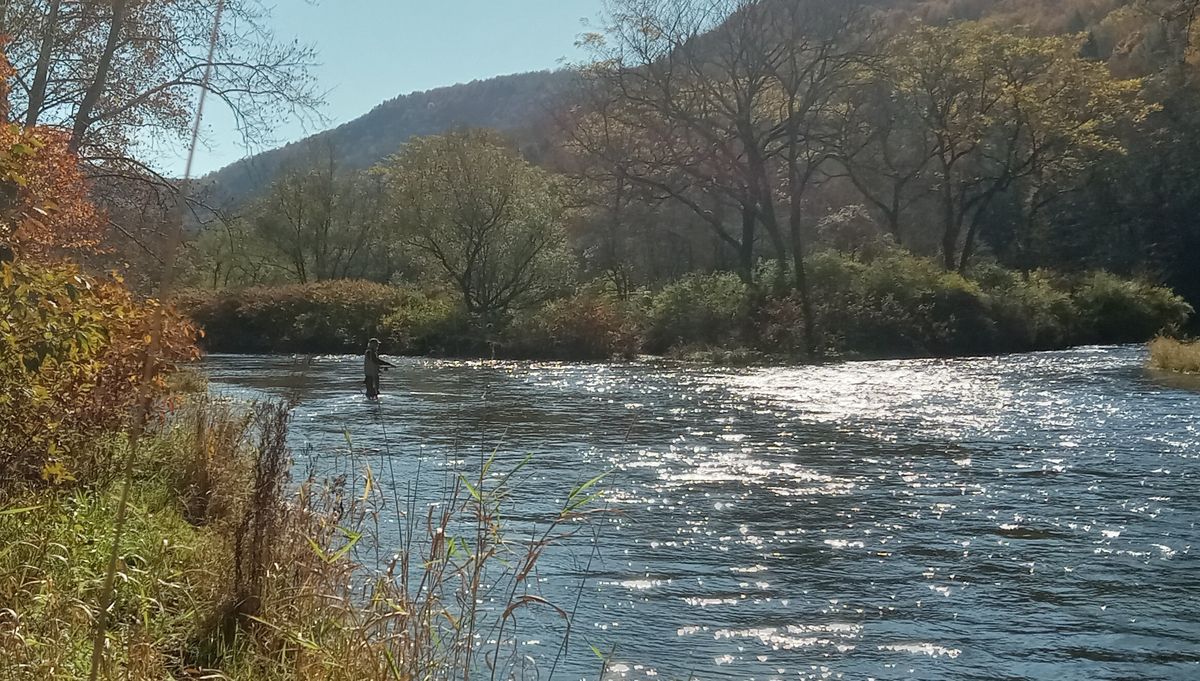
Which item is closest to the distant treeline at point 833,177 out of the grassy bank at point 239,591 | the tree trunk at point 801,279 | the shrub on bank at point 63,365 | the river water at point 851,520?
the tree trunk at point 801,279

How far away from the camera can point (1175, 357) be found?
1058 inches

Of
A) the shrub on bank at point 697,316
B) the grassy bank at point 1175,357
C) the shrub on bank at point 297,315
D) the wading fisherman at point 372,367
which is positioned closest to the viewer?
the wading fisherman at point 372,367

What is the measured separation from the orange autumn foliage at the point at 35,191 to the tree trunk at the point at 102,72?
510 cm

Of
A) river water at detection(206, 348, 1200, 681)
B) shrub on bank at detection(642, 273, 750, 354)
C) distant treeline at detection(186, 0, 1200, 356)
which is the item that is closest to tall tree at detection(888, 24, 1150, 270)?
distant treeline at detection(186, 0, 1200, 356)

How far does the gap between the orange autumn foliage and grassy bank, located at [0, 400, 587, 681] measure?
142cm

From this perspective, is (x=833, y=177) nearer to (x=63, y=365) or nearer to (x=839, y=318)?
(x=839, y=318)

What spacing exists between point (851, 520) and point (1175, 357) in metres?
19.0

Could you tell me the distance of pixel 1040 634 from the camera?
8.02 metres

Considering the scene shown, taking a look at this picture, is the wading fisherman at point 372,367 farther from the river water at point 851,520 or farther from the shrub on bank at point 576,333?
the shrub on bank at point 576,333

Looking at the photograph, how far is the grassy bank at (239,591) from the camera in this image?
5242mm

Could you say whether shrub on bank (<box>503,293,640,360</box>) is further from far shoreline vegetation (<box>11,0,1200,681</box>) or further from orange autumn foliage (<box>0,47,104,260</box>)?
orange autumn foliage (<box>0,47,104,260</box>)

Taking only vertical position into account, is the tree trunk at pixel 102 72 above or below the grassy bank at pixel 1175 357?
above

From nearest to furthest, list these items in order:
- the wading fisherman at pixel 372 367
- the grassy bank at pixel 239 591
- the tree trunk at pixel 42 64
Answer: the grassy bank at pixel 239 591, the tree trunk at pixel 42 64, the wading fisherman at pixel 372 367

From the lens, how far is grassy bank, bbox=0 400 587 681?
5242 mm
